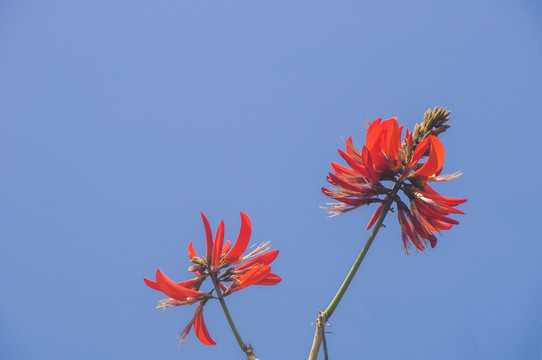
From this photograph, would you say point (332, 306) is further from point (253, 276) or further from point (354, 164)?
point (354, 164)

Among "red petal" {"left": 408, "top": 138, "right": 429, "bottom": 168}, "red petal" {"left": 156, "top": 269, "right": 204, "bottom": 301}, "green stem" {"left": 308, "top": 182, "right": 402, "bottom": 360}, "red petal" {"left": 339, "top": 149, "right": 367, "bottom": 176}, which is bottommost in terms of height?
"green stem" {"left": 308, "top": 182, "right": 402, "bottom": 360}

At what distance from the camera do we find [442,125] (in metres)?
0.94

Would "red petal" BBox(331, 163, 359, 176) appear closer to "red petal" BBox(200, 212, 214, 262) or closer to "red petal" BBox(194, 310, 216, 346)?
"red petal" BBox(200, 212, 214, 262)

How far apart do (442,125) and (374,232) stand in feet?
0.94

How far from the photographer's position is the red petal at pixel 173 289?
2.83 ft

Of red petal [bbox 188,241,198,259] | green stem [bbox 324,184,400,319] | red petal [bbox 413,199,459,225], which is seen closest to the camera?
green stem [bbox 324,184,400,319]

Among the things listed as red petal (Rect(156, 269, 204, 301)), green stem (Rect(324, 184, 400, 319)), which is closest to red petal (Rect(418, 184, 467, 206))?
green stem (Rect(324, 184, 400, 319))

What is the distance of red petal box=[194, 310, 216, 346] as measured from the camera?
3.15 feet

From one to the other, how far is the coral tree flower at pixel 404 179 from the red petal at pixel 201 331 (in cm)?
36

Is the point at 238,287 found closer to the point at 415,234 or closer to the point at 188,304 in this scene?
the point at 188,304

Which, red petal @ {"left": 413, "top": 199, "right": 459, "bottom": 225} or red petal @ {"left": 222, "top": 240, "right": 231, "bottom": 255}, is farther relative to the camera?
red petal @ {"left": 222, "top": 240, "right": 231, "bottom": 255}

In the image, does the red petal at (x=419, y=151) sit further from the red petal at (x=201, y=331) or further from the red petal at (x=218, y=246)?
the red petal at (x=201, y=331)

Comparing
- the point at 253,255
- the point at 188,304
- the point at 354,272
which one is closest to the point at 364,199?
the point at 354,272

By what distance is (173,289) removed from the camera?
88cm
